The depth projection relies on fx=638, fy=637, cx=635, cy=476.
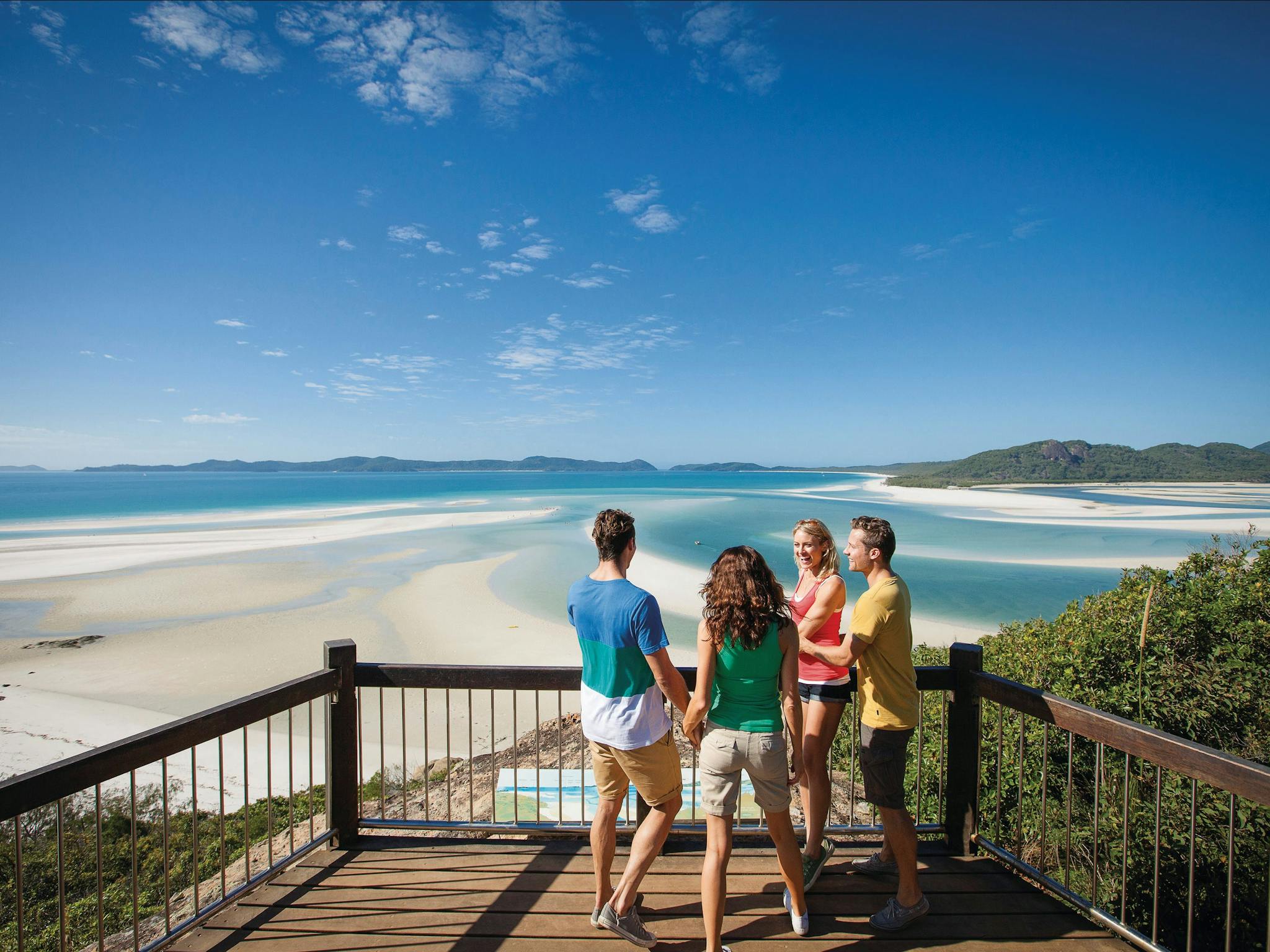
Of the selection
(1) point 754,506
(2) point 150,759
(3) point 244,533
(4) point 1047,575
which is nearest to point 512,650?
(2) point 150,759

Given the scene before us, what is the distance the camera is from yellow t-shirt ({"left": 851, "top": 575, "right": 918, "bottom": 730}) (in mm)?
3088

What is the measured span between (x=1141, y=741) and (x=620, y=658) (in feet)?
7.81

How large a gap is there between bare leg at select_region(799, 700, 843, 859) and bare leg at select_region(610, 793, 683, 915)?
2.55ft

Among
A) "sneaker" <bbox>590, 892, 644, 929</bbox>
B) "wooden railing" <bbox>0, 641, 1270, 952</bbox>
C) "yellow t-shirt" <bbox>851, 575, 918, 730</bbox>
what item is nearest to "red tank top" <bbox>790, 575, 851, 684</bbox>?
"yellow t-shirt" <bbox>851, 575, 918, 730</bbox>

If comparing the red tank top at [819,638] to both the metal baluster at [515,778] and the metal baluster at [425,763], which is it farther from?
the metal baluster at [425,763]

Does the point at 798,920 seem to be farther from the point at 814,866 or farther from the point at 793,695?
the point at 793,695

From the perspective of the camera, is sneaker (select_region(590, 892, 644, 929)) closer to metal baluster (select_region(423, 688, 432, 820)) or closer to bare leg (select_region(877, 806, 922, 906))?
metal baluster (select_region(423, 688, 432, 820))

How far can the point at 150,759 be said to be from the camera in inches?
107

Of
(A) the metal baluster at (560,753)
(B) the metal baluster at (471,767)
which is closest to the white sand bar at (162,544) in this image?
(B) the metal baluster at (471,767)

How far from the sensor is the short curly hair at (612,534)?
2.78 metres

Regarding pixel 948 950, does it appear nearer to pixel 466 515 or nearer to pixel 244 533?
pixel 244 533

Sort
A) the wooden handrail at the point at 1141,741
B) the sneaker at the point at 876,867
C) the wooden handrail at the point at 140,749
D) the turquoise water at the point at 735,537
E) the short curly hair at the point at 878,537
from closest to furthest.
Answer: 1. the wooden handrail at the point at 140,749
2. the wooden handrail at the point at 1141,741
3. the short curly hair at the point at 878,537
4. the sneaker at the point at 876,867
5. the turquoise water at the point at 735,537

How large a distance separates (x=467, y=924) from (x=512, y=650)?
13.9m

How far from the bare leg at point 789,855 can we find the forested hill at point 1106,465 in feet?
453
